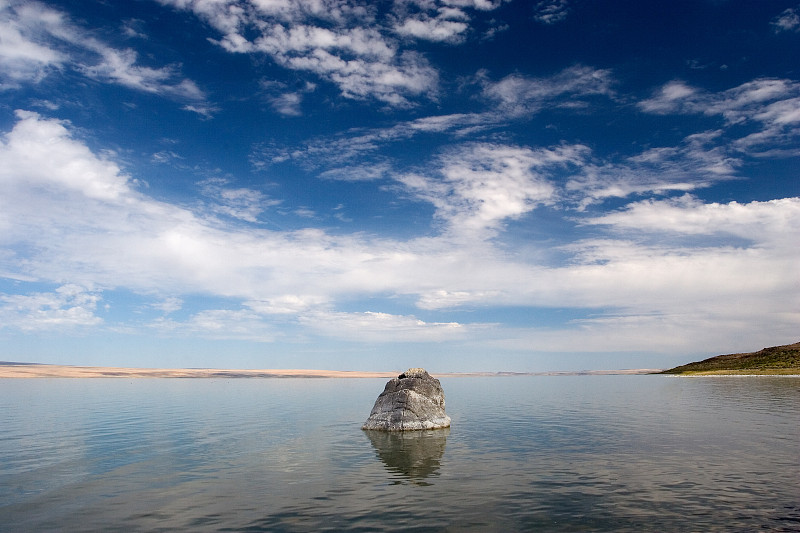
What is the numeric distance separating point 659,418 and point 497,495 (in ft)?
121

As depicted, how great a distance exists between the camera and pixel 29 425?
47.2 metres

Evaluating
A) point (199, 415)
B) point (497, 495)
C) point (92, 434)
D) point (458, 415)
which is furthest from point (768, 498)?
point (199, 415)

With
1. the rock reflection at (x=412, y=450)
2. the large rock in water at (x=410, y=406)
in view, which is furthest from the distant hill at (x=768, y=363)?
the rock reflection at (x=412, y=450)

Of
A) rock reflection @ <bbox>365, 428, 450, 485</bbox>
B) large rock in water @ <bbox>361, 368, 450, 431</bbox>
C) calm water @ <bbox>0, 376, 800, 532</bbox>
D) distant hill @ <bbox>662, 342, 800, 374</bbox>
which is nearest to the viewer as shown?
calm water @ <bbox>0, 376, 800, 532</bbox>

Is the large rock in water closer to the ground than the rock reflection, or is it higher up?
higher up

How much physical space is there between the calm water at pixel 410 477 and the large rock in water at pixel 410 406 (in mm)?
2296

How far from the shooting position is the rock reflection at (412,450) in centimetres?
2644

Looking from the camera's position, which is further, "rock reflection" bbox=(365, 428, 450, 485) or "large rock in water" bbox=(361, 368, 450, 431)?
"large rock in water" bbox=(361, 368, 450, 431)

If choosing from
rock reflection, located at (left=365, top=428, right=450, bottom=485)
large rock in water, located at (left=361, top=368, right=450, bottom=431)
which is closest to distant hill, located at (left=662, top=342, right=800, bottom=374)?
large rock in water, located at (left=361, top=368, right=450, bottom=431)

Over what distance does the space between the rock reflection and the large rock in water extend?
0.82m

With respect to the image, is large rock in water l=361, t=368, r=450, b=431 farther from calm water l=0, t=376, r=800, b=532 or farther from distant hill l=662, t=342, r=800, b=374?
distant hill l=662, t=342, r=800, b=374

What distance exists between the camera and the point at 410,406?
43.1 m

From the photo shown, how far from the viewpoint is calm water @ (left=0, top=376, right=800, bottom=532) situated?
711 inches

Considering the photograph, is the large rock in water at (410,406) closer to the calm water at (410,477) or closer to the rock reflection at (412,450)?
the rock reflection at (412,450)
